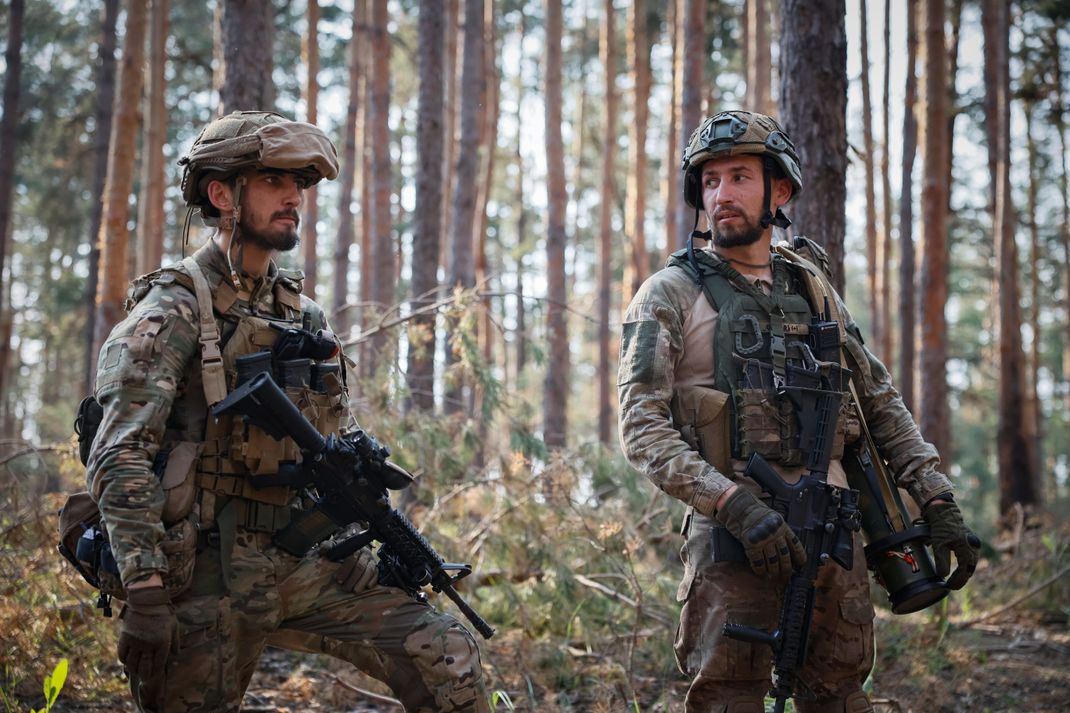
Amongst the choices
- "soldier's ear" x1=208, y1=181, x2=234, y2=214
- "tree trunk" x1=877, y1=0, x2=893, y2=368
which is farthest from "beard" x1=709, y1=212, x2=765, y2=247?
"tree trunk" x1=877, y1=0, x2=893, y2=368

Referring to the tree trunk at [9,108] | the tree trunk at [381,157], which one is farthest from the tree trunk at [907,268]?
the tree trunk at [9,108]

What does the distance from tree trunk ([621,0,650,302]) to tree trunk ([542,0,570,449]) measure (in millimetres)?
3746

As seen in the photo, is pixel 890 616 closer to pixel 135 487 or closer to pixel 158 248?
pixel 135 487

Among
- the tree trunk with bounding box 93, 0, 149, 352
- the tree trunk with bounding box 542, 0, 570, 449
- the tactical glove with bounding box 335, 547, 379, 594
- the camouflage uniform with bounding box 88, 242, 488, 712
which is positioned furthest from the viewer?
the tree trunk with bounding box 542, 0, 570, 449

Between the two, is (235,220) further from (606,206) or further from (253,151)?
(606,206)

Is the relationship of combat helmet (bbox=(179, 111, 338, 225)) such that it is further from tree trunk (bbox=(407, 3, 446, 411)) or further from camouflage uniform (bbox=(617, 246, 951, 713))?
tree trunk (bbox=(407, 3, 446, 411))

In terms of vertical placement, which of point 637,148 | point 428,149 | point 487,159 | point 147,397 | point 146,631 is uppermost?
point 487,159

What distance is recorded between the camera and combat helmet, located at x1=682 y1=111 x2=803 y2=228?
142 inches

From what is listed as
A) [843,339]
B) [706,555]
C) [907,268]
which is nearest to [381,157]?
[907,268]

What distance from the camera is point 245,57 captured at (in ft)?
22.1

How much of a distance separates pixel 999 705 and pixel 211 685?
4.60 m

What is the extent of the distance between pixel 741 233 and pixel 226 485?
82.9 inches

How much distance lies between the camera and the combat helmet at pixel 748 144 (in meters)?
3.60

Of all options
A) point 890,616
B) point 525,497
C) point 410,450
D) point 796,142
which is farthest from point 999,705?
point 410,450
